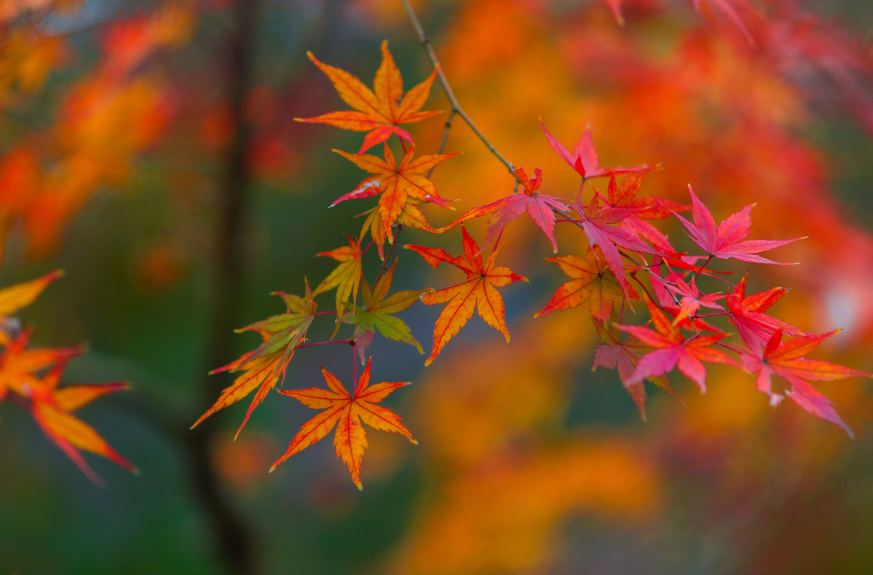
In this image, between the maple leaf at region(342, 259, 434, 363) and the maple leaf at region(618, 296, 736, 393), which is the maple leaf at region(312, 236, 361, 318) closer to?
the maple leaf at region(342, 259, 434, 363)

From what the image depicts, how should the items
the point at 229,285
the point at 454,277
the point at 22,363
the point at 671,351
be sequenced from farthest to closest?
the point at 454,277 < the point at 229,285 < the point at 22,363 < the point at 671,351

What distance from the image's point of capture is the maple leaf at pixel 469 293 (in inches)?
23.6

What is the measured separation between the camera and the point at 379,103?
2.19 feet

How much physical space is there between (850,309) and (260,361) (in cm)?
185

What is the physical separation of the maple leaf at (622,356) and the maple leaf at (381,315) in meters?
0.19

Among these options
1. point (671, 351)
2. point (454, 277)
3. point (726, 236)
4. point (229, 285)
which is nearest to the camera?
point (671, 351)

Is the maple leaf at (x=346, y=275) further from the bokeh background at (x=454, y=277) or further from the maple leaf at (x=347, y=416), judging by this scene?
the bokeh background at (x=454, y=277)

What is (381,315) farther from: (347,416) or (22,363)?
(22,363)

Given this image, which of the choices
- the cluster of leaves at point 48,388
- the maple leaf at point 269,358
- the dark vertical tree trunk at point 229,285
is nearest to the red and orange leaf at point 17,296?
the cluster of leaves at point 48,388

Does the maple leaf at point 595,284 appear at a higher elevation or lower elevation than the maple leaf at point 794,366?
higher

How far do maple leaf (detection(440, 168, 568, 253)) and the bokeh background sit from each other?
0.63m

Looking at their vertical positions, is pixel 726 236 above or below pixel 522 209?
below

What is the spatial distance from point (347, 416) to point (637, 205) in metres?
0.40

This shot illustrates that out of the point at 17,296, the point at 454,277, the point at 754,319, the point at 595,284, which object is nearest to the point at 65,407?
the point at 17,296
